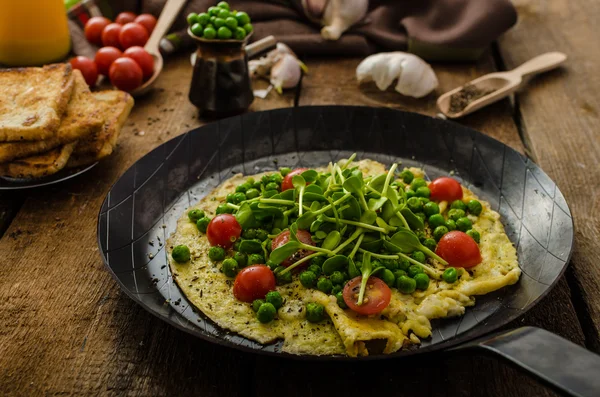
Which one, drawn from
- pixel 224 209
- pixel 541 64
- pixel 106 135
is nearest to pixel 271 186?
pixel 224 209

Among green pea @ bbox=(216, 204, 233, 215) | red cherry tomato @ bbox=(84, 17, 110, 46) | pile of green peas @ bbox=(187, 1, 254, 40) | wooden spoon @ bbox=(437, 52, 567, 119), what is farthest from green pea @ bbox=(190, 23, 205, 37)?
wooden spoon @ bbox=(437, 52, 567, 119)

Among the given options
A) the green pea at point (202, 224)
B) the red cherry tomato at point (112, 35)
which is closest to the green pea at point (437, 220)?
the green pea at point (202, 224)

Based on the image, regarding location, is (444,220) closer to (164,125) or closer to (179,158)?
(179,158)

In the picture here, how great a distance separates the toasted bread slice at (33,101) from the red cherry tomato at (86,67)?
533 mm

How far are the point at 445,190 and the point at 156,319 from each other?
160 cm

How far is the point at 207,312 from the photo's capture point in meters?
2.45

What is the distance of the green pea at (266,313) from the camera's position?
2379 mm

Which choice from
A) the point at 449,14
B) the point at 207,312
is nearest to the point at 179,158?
the point at 207,312

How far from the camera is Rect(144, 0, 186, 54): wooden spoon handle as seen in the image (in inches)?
190

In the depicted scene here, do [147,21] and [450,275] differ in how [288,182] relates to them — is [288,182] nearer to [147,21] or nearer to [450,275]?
[450,275]

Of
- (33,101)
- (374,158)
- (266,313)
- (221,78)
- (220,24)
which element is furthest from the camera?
(221,78)

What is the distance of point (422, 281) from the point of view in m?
2.55

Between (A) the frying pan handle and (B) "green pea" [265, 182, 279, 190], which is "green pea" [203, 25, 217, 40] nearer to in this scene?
(B) "green pea" [265, 182, 279, 190]

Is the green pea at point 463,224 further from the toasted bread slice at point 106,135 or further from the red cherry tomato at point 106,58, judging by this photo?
the red cherry tomato at point 106,58
